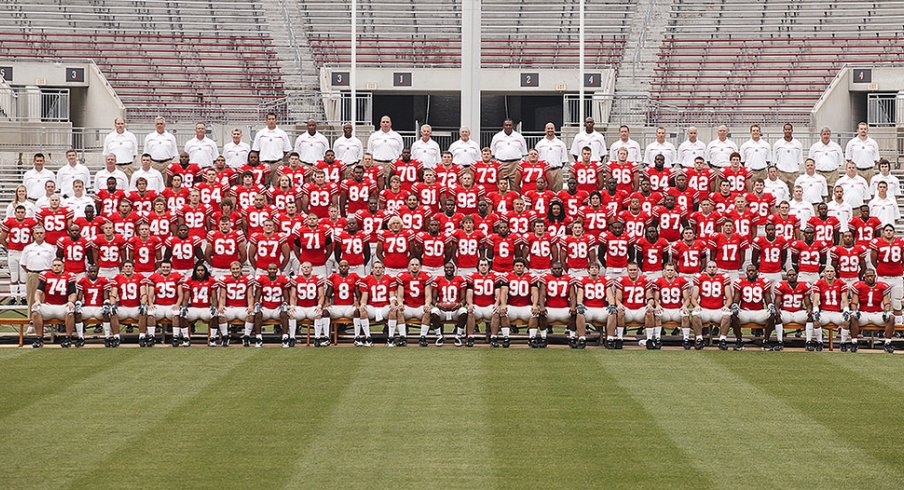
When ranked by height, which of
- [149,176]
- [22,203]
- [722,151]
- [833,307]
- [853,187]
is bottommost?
[833,307]

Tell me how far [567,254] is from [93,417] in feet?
24.2

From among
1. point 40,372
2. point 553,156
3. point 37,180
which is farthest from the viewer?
point 553,156

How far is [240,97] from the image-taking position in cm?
3075

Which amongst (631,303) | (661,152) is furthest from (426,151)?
(631,303)

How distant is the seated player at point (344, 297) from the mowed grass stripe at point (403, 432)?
192cm

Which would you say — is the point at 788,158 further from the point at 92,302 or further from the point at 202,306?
the point at 92,302

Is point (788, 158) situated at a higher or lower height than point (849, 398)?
higher

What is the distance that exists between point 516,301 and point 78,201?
255 inches

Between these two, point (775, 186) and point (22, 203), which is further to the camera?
point (775, 186)

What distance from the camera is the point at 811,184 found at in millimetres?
18328

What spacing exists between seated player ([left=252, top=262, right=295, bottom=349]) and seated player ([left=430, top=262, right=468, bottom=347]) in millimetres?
1857

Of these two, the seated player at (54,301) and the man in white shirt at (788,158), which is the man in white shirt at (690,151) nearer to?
the man in white shirt at (788,158)

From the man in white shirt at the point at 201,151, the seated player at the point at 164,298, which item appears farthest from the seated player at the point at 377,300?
the man in white shirt at the point at 201,151

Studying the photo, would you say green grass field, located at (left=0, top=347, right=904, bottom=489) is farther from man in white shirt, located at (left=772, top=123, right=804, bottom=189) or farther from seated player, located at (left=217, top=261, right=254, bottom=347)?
man in white shirt, located at (left=772, top=123, right=804, bottom=189)
